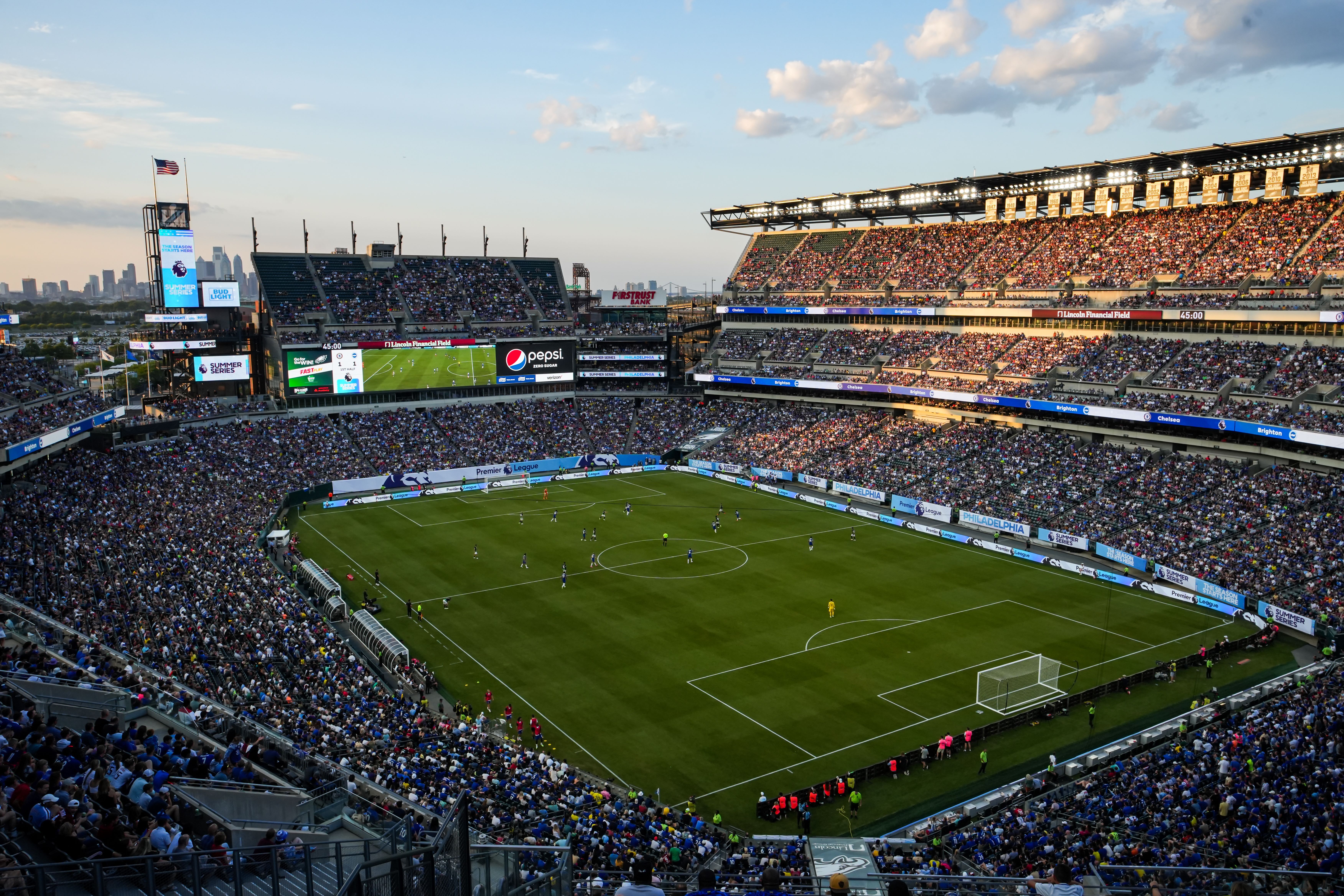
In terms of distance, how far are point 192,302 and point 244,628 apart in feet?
141

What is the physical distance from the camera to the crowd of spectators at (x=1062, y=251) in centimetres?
6644

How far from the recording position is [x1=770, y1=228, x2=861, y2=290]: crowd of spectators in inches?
3359

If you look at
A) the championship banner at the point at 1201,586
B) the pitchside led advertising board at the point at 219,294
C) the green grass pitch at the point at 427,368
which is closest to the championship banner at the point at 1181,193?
the championship banner at the point at 1201,586

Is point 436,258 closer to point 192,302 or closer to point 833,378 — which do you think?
point 192,302

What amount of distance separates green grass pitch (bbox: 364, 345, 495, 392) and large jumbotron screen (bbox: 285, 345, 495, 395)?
0.12ft

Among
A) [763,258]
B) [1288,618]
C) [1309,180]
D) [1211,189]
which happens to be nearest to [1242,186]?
[1211,189]

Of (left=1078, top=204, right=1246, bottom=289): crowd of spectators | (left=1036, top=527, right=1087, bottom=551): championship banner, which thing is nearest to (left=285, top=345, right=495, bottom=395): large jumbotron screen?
(left=1036, top=527, right=1087, bottom=551): championship banner

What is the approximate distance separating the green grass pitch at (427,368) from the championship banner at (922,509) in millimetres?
37582

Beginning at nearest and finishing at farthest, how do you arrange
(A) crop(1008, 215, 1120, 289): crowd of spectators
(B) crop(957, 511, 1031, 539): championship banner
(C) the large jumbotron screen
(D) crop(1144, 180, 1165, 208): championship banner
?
(B) crop(957, 511, 1031, 539): championship banner → (D) crop(1144, 180, 1165, 208): championship banner → (A) crop(1008, 215, 1120, 289): crowd of spectators → (C) the large jumbotron screen

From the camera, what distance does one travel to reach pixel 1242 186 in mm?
61281

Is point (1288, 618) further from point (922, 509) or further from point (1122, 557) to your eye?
point (922, 509)

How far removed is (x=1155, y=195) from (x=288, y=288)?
69165mm

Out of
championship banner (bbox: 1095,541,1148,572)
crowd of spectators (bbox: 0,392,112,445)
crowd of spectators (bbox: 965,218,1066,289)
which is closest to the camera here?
crowd of spectators (bbox: 0,392,112,445)

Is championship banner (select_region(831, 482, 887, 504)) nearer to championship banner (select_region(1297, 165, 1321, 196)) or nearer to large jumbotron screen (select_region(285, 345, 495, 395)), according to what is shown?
large jumbotron screen (select_region(285, 345, 495, 395))
